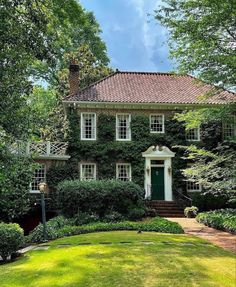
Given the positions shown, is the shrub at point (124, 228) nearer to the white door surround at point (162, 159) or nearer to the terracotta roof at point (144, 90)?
the white door surround at point (162, 159)

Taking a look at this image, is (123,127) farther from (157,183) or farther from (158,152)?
(157,183)

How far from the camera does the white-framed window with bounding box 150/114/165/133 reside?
26.6m

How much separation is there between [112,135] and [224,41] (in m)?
11.6

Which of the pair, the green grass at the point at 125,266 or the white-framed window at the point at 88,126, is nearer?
the green grass at the point at 125,266

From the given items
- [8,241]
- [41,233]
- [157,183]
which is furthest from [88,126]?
[8,241]

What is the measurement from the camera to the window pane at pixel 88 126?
26.2 m

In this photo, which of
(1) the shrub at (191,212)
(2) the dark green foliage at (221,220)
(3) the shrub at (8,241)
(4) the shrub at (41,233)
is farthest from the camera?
(1) the shrub at (191,212)

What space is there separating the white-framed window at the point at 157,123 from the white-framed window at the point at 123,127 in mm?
1638

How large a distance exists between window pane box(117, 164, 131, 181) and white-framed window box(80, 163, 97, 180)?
5.37 ft

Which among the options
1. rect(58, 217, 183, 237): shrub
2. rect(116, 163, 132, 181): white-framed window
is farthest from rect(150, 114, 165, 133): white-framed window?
rect(58, 217, 183, 237): shrub

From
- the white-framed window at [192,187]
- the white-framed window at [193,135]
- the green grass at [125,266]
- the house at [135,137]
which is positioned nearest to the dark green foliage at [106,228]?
the green grass at [125,266]

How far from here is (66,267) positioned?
8805mm

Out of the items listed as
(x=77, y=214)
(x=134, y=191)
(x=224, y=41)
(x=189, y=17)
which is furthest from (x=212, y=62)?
(x=77, y=214)

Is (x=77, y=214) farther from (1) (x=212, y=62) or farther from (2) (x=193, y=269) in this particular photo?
(2) (x=193, y=269)
